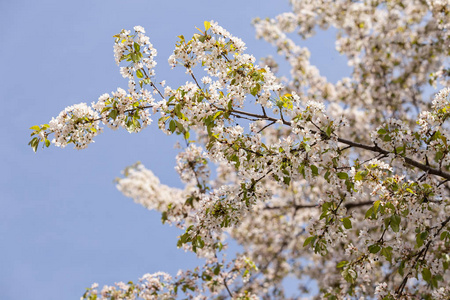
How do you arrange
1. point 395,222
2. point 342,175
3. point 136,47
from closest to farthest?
point 395,222 < point 342,175 < point 136,47

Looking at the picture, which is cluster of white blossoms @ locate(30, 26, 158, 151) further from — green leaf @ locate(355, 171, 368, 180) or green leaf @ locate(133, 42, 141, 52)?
green leaf @ locate(355, 171, 368, 180)

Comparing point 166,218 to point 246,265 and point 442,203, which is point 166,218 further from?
point 442,203

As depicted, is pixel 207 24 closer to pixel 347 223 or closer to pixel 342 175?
pixel 342 175

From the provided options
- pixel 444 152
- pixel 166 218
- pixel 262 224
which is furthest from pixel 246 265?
pixel 262 224

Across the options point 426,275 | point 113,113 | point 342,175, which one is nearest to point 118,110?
point 113,113

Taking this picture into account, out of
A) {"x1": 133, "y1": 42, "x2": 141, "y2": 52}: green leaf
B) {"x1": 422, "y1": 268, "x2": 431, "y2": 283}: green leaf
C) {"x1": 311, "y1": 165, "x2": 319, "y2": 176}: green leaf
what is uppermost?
{"x1": 133, "y1": 42, "x2": 141, "y2": 52}: green leaf

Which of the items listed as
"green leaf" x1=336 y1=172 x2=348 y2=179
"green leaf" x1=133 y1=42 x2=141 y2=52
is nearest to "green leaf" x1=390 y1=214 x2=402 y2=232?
"green leaf" x1=336 y1=172 x2=348 y2=179

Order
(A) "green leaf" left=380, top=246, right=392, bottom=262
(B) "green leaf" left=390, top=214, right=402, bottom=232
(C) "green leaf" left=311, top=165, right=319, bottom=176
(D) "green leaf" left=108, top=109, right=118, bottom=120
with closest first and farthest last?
1. (B) "green leaf" left=390, top=214, right=402, bottom=232
2. (C) "green leaf" left=311, top=165, right=319, bottom=176
3. (A) "green leaf" left=380, top=246, right=392, bottom=262
4. (D) "green leaf" left=108, top=109, right=118, bottom=120

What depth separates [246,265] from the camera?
644 centimetres

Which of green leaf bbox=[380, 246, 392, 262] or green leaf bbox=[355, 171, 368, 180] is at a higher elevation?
green leaf bbox=[355, 171, 368, 180]

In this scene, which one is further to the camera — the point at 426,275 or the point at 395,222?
the point at 426,275

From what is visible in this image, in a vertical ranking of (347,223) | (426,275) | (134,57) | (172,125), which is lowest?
(426,275)

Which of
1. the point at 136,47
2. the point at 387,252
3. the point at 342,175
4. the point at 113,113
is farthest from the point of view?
the point at 136,47

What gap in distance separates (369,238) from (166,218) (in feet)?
12.0
